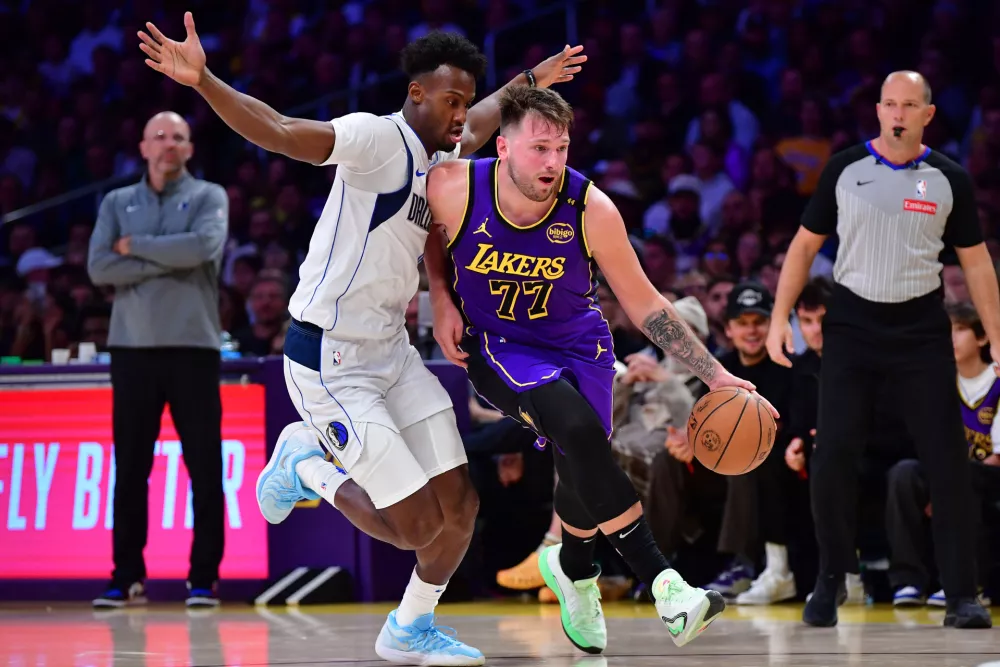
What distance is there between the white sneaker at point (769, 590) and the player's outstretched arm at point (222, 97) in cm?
383

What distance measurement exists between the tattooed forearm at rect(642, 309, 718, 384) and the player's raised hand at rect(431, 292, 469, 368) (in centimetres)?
71

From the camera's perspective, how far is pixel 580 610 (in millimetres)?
5117

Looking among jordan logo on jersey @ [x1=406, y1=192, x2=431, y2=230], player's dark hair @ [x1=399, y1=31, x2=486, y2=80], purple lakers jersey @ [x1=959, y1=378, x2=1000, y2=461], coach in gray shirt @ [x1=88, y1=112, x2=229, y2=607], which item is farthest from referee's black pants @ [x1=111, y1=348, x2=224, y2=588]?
purple lakers jersey @ [x1=959, y1=378, x2=1000, y2=461]

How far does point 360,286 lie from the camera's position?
4809 mm

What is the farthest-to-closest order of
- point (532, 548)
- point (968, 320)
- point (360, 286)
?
point (532, 548)
point (968, 320)
point (360, 286)

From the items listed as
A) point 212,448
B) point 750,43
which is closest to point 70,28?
point 750,43

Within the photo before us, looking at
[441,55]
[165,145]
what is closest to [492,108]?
[441,55]

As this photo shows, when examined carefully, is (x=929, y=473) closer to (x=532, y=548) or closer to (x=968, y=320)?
(x=968, y=320)

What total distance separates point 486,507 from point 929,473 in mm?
2726

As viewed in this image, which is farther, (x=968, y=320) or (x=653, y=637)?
(x=968, y=320)

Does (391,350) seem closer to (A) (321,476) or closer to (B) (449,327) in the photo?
(B) (449,327)

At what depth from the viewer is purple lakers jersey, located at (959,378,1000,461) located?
6910 mm

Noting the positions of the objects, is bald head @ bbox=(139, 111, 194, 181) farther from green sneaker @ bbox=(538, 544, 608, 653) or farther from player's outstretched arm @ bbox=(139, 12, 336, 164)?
green sneaker @ bbox=(538, 544, 608, 653)

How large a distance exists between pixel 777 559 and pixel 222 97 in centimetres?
421
